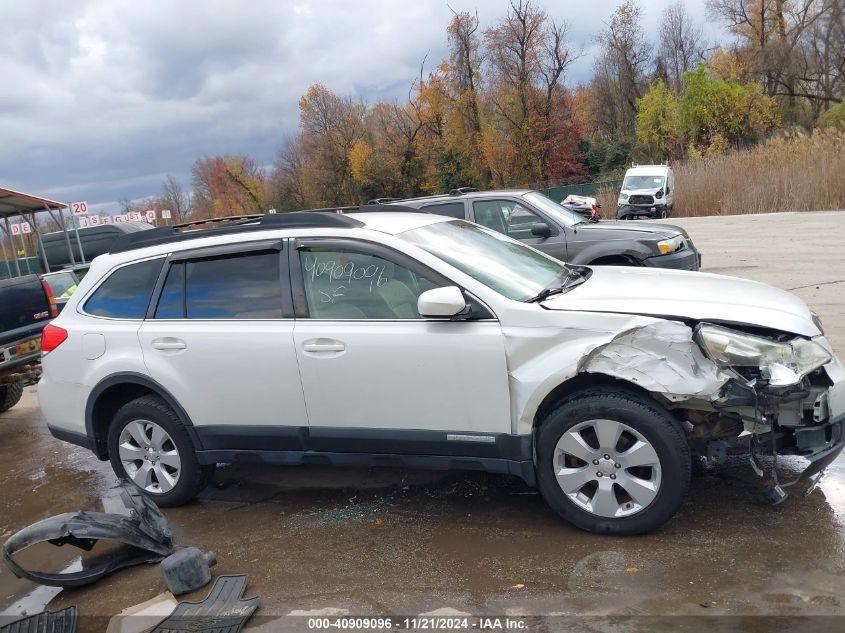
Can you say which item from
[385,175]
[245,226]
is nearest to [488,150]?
[385,175]

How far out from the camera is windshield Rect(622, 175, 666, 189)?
26.9m

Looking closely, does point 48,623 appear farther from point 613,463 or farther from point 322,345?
point 613,463

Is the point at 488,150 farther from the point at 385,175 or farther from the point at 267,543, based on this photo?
the point at 267,543

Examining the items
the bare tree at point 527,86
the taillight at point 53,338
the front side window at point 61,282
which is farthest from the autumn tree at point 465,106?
the taillight at point 53,338

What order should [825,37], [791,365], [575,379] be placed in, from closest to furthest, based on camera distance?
[791,365]
[575,379]
[825,37]

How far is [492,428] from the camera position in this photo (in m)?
3.89

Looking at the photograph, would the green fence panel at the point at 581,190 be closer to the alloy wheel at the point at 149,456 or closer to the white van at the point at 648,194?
the white van at the point at 648,194

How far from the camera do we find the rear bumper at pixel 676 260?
8.16 metres

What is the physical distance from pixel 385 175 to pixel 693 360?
54.6 metres

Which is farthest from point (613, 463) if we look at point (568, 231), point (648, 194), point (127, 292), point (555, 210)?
point (648, 194)

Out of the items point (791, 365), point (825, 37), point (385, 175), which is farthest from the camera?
point (385, 175)

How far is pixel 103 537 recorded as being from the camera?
394 cm

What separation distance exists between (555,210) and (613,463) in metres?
5.83

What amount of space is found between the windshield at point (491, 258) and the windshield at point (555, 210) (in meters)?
3.81
